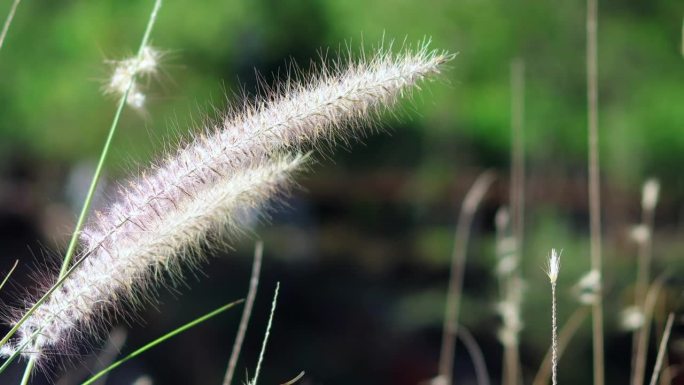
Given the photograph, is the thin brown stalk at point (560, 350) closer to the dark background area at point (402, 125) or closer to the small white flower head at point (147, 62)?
the small white flower head at point (147, 62)

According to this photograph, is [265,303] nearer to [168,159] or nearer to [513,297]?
[513,297]

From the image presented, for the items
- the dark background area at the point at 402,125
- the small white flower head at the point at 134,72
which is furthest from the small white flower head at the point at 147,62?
the dark background area at the point at 402,125

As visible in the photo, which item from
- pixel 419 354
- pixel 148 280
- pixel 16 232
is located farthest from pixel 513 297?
pixel 16 232

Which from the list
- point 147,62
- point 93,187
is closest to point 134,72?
point 147,62

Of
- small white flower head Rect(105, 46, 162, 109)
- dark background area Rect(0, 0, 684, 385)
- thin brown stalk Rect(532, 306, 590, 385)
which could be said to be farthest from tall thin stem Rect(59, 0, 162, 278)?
dark background area Rect(0, 0, 684, 385)

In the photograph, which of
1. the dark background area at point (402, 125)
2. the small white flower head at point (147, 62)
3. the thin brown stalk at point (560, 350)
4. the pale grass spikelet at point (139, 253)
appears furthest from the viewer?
the dark background area at point (402, 125)

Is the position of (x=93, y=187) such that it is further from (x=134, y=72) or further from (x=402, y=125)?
(x=402, y=125)

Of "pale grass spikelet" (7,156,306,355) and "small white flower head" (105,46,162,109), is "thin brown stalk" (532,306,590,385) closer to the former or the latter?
"pale grass spikelet" (7,156,306,355)
